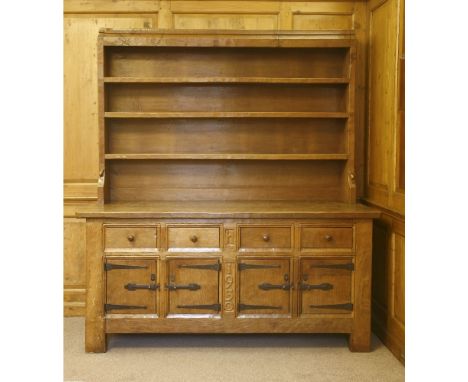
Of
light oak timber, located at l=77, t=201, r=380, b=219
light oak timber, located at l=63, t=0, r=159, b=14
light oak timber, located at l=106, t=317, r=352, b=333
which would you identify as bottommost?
light oak timber, located at l=106, t=317, r=352, b=333

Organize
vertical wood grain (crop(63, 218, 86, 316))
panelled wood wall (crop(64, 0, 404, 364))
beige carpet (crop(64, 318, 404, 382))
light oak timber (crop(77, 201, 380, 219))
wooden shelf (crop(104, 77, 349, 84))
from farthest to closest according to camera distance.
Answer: vertical wood grain (crop(63, 218, 86, 316)), panelled wood wall (crop(64, 0, 404, 364)), wooden shelf (crop(104, 77, 349, 84)), light oak timber (crop(77, 201, 380, 219)), beige carpet (crop(64, 318, 404, 382))

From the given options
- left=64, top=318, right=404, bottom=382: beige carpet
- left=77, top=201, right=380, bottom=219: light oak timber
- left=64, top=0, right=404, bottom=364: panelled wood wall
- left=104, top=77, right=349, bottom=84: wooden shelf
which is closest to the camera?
left=64, top=318, right=404, bottom=382: beige carpet

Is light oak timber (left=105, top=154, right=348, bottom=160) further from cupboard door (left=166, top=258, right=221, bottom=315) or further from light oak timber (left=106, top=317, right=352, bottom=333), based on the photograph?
light oak timber (left=106, top=317, right=352, bottom=333)

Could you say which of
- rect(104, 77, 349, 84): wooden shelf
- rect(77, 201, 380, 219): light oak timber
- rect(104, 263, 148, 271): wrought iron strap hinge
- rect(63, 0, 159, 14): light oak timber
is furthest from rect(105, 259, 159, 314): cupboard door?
rect(63, 0, 159, 14): light oak timber

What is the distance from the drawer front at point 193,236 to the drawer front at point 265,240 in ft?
0.54

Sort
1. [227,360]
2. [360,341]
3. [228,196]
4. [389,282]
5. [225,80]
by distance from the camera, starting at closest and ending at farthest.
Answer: [227,360] → [360,341] → [389,282] → [225,80] → [228,196]

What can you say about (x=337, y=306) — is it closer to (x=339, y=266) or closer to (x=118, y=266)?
(x=339, y=266)

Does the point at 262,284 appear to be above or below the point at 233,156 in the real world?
below

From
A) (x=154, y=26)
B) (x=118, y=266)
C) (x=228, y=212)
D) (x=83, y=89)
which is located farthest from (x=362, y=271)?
(x=83, y=89)

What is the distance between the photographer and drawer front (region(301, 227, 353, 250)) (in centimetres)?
348

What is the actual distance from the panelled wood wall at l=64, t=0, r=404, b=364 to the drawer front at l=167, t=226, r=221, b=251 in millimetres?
1117

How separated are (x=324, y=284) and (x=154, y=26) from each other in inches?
90.4

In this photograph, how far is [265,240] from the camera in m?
3.47
